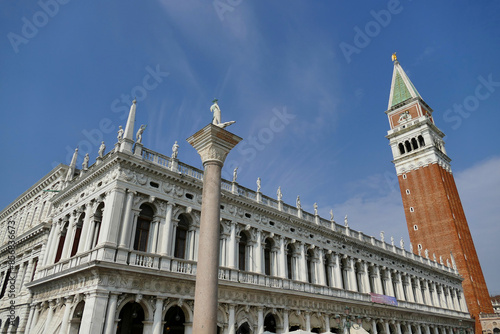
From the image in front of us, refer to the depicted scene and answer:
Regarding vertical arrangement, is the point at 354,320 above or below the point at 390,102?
below

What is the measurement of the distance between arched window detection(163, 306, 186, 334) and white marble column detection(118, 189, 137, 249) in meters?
4.68

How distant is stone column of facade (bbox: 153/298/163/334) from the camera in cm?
1734

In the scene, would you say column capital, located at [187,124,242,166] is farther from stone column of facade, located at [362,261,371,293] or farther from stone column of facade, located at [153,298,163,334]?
stone column of facade, located at [362,261,371,293]

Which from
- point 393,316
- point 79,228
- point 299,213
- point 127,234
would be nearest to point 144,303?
point 127,234

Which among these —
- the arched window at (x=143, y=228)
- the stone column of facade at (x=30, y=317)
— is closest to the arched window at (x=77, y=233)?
the stone column of facade at (x=30, y=317)

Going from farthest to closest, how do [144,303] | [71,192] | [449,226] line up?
[449,226] → [71,192] → [144,303]

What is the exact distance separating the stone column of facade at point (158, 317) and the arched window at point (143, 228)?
2.88m

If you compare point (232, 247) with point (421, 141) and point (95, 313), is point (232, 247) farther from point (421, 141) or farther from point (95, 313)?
point (421, 141)

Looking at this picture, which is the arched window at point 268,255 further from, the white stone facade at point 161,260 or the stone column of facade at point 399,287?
the stone column of facade at point 399,287

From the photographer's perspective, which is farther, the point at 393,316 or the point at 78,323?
the point at 393,316

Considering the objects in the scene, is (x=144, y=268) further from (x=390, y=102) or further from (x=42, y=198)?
(x=390, y=102)

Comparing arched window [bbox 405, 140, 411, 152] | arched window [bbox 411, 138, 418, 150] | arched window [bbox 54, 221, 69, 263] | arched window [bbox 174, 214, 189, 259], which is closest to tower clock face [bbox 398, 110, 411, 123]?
arched window [bbox 411, 138, 418, 150]

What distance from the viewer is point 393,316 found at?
3444 centimetres

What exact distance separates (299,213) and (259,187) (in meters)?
4.73
